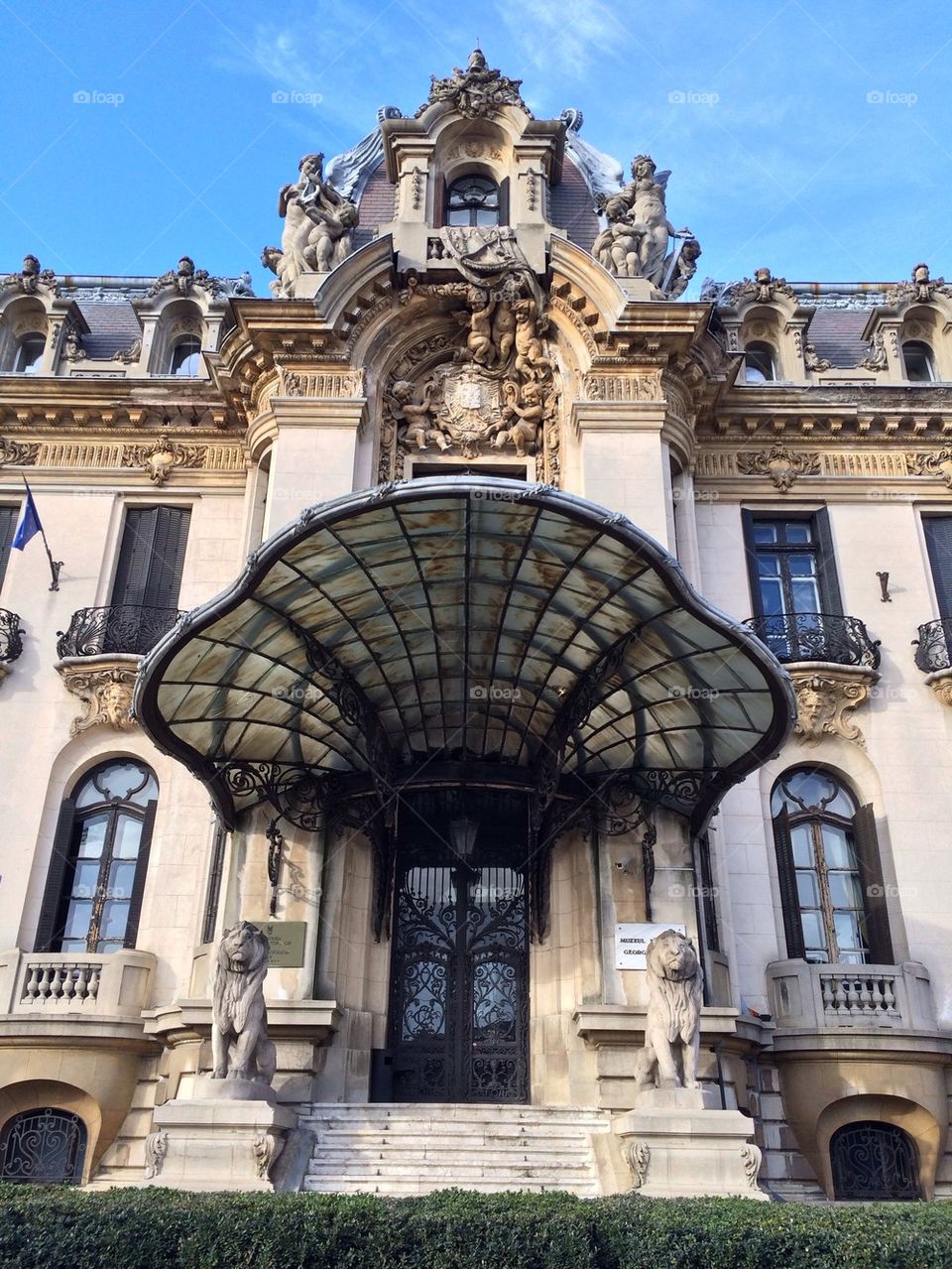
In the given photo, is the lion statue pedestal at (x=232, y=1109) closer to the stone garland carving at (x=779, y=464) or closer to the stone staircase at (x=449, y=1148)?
the stone staircase at (x=449, y=1148)

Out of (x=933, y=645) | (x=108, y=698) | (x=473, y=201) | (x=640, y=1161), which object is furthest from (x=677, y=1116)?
(x=473, y=201)

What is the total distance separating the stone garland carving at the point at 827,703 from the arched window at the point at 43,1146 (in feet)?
38.3

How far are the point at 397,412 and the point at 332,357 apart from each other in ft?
4.44

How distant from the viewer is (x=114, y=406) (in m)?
19.1

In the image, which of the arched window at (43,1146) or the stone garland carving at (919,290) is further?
the stone garland carving at (919,290)

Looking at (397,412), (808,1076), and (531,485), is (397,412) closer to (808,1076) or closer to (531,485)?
(531,485)

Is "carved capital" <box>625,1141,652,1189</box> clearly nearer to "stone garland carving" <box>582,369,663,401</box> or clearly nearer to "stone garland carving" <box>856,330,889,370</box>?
"stone garland carving" <box>582,369,663,401</box>

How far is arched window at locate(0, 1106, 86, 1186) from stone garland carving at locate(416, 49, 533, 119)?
17.0m

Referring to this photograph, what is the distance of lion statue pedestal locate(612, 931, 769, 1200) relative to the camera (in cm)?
1133

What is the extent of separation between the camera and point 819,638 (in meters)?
17.6

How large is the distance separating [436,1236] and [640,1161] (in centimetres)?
370

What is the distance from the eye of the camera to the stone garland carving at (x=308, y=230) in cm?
1825

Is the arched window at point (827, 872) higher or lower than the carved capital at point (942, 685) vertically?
lower

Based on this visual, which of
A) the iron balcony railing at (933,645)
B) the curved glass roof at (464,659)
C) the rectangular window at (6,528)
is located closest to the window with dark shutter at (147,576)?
the rectangular window at (6,528)
